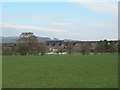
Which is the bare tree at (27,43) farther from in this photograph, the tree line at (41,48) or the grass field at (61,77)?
Answer: the grass field at (61,77)

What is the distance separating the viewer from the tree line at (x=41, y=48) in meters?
82.9

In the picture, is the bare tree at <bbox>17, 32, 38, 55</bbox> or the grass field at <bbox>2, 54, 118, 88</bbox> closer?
the grass field at <bbox>2, 54, 118, 88</bbox>

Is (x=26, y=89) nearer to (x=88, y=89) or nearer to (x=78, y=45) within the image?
(x=88, y=89)

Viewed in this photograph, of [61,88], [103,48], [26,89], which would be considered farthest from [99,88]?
[103,48]

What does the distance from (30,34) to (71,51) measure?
61.0 ft

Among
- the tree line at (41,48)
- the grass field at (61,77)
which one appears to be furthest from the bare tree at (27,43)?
the grass field at (61,77)

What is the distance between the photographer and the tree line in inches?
3263

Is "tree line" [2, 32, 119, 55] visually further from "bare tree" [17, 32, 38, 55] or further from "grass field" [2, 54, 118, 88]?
"grass field" [2, 54, 118, 88]

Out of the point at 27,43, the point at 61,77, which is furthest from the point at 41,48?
the point at 61,77

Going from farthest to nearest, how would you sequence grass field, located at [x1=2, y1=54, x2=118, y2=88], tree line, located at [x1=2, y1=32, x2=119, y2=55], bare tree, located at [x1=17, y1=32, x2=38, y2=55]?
tree line, located at [x1=2, y1=32, x2=119, y2=55]
bare tree, located at [x1=17, y1=32, x2=38, y2=55]
grass field, located at [x1=2, y1=54, x2=118, y2=88]

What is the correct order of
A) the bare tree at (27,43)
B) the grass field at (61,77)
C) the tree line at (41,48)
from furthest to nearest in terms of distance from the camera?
the tree line at (41,48)
the bare tree at (27,43)
the grass field at (61,77)

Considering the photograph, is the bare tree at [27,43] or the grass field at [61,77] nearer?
the grass field at [61,77]

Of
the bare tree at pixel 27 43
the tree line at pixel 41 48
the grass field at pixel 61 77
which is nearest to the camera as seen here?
the grass field at pixel 61 77

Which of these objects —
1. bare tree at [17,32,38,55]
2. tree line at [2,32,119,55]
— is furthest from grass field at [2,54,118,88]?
tree line at [2,32,119,55]
